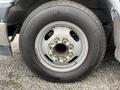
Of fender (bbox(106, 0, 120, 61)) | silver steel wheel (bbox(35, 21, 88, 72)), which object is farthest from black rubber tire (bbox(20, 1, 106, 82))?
fender (bbox(106, 0, 120, 61))

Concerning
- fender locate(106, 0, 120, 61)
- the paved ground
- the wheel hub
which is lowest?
the paved ground

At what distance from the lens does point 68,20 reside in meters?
4.21

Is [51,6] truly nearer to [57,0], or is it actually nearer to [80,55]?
[57,0]

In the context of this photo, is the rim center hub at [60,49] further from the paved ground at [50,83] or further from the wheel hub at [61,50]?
the paved ground at [50,83]

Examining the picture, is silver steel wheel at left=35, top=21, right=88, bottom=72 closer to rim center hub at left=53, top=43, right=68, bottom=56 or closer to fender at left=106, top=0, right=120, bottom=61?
rim center hub at left=53, top=43, right=68, bottom=56

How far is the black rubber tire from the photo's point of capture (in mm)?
4188

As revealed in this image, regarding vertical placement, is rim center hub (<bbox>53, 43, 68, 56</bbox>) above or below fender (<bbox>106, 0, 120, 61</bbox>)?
below

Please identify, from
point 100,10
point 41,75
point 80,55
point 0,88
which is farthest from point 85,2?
point 0,88

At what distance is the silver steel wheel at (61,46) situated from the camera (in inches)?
168

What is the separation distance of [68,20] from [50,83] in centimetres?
80

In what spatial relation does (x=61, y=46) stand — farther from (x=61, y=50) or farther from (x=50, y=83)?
(x=50, y=83)

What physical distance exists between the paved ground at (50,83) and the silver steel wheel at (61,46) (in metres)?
0.22

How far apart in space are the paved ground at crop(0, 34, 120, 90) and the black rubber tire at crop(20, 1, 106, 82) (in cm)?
12

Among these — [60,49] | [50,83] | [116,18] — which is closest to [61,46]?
[60,49]
